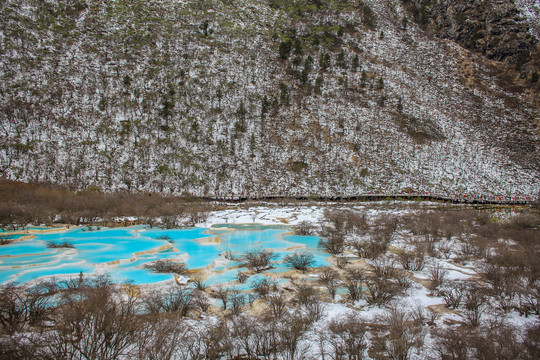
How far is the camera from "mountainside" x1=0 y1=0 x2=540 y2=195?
115 feet

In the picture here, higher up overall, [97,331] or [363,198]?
[363,198]

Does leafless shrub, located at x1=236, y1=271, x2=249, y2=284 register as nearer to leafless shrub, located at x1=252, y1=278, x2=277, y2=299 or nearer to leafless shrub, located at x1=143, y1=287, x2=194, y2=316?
leafless shrub, located at x1=252, y1=278, x2=277, y2=299

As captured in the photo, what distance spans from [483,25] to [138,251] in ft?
281

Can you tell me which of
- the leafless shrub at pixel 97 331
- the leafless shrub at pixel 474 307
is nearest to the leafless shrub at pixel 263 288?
the leafless shrub at pixel 97 331

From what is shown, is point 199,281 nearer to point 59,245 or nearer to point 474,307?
point 474,307

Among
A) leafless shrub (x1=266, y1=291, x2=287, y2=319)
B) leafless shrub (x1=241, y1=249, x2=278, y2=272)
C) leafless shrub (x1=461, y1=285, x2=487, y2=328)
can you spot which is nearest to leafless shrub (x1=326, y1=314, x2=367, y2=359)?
leafless shrub (x1=266, y1=291, x2=287, y2=319)

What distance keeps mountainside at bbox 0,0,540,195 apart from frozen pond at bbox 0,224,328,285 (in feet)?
58.0

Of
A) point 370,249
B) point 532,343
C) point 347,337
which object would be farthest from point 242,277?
point 532,343

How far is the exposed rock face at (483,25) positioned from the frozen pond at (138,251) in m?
71.2

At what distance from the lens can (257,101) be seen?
4653cm

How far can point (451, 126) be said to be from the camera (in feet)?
158

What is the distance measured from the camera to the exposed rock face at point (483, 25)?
60.4 meters

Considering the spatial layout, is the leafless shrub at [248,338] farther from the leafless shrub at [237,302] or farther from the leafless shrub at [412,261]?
the leafless shrub at [412,261]

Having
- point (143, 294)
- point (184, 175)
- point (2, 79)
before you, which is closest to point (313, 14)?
point (184, 175)
